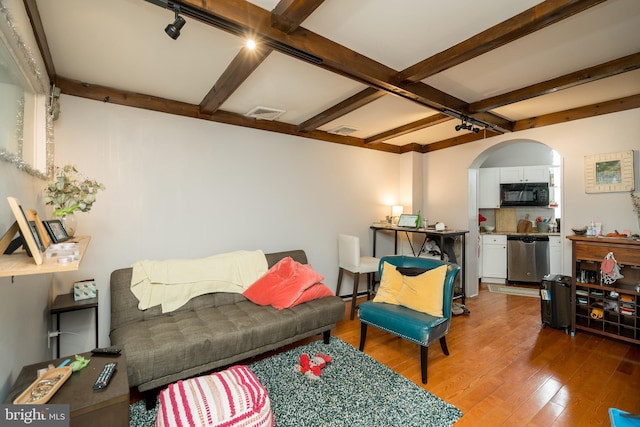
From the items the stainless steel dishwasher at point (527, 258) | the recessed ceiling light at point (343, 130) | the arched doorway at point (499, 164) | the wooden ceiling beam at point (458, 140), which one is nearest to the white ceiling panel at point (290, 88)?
the recessed ceiling light at point (343, 130)

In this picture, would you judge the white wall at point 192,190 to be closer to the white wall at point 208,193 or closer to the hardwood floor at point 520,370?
the white wall at point 208,193

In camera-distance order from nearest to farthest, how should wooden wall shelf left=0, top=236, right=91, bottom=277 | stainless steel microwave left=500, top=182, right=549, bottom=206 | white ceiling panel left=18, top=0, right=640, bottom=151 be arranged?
wooden wall shelf left=0, top=236, right=91, bottom=277 < white ceiling panel left=18, top=0, right=640, bottom=151 < stainless steel microwave left=500, top=182, right=549, bottom=206

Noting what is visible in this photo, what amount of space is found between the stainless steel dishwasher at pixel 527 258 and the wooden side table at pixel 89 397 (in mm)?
5668

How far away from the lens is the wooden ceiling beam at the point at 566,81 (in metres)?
2.17

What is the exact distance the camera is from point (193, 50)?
2055 millimetres

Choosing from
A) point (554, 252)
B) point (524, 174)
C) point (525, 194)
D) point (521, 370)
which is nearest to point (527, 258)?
point (554, 252)

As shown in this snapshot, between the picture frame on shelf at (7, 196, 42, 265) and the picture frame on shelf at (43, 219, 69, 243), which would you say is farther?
the picture frame on shelf at (43, 219, 69, 243)

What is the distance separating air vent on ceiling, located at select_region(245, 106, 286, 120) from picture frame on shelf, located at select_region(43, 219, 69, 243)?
78.3 inches

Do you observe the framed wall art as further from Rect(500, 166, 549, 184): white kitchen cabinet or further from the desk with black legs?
Rect(500, 166, 549, 184): white kitchen cabinet

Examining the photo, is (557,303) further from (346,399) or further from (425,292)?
(346,399)

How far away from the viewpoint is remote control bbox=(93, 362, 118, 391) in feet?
4.34

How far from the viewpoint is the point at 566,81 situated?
244 cm

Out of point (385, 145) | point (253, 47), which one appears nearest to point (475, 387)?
point (253, 47)

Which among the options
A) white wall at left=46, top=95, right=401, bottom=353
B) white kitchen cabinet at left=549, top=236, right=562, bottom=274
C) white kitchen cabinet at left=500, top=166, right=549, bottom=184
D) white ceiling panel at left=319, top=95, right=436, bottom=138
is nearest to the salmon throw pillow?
white wall at left=46, top=95, right=401, bottom=353
